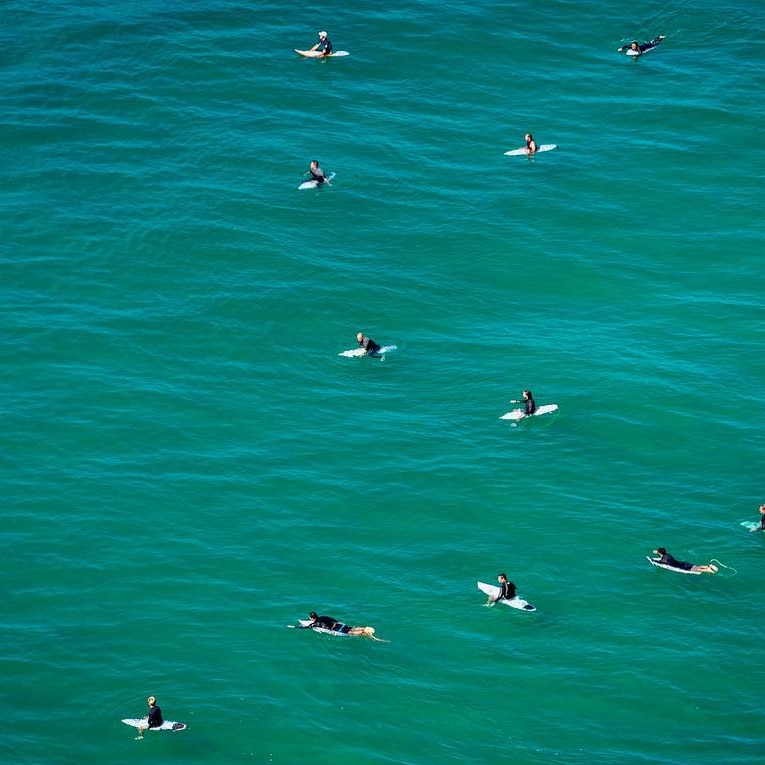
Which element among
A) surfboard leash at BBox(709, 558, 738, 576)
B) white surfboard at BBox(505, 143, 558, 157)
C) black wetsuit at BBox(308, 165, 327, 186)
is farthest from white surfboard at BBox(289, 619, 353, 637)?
white surfboard at BBox(505, 143, 558, 157)

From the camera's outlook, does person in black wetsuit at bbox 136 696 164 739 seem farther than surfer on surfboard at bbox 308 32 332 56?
No

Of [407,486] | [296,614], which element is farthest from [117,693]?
[407,486]

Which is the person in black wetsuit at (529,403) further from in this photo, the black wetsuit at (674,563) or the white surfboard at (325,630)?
the white surfboard at (325,630)

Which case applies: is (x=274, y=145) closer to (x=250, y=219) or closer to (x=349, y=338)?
(x=250, y=219)

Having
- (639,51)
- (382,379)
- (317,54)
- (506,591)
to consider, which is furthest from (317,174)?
(506,591)

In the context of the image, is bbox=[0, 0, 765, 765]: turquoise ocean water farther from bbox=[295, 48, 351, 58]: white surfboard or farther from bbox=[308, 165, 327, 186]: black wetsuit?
bbox=[308, 165, 327, 186]: black wetsuit

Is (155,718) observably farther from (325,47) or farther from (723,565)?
(325,47)
